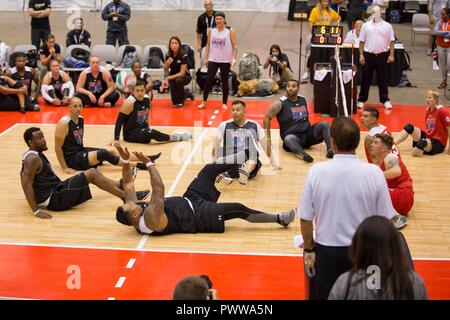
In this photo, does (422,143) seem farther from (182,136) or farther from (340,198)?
(340,198)

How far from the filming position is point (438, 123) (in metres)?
11.1

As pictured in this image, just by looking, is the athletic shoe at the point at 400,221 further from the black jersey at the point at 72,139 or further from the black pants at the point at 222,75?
the black pants at the point at 222,75

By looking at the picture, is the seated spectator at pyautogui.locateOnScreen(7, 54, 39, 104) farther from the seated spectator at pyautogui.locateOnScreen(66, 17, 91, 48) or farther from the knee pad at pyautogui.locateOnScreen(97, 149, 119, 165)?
the knee pad at pyautogui.locateOnScreen(97, 149, 119, 165)

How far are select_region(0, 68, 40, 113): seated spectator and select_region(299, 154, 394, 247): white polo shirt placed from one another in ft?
31.6

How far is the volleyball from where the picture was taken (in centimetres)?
1456

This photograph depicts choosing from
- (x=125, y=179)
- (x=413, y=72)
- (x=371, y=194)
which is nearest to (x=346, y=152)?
(x=371, y=194)

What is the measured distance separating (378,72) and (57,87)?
5.79m

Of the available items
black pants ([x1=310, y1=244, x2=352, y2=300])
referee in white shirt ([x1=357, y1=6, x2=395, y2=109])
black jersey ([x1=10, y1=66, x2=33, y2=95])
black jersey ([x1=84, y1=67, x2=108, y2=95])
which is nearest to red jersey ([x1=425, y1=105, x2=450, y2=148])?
referee in white shirt ([x1=357, y1=6, x2=395, y2=109])

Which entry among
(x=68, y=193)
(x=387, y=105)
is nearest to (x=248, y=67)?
(x=387, y=105)

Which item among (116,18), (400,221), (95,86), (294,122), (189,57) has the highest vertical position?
(116,18)

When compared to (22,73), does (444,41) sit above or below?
above
